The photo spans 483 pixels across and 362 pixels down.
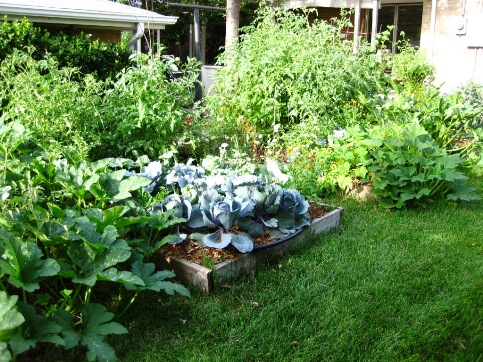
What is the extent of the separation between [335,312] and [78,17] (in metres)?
6.90

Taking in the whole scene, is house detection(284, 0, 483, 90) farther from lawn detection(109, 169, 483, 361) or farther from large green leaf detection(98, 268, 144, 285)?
large green leaf detection(98, 268, 144, 285)

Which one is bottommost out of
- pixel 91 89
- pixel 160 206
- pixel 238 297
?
pixel 238 297

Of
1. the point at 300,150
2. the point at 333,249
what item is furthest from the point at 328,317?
the point at 300,150

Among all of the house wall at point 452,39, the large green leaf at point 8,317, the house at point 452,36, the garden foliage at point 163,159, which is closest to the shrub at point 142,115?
the garden foliage at point 163,159

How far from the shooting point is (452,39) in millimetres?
14586

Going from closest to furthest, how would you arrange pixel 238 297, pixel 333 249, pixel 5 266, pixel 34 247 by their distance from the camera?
1. pixel 5 266
2. pixel 34 247
3. pixel 238 297
4. pixel 333 249

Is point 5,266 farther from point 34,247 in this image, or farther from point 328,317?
point 328,317

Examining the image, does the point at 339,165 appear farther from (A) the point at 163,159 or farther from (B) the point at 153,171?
(B) the point at 153,171

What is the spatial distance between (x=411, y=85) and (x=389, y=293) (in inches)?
306

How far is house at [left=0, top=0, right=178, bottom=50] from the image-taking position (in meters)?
7.82

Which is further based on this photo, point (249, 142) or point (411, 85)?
point (411, 85)

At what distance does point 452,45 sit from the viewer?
1455 centimetres

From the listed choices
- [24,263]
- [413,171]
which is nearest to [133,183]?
[24,263]

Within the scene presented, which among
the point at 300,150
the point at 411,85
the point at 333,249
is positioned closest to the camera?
the point at 333,249
